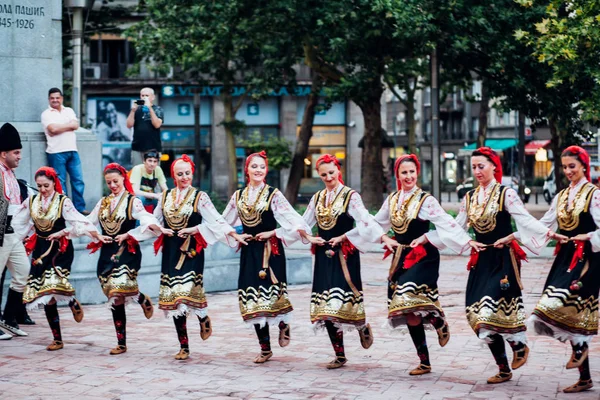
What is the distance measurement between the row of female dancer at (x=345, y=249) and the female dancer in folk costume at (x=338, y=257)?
0.01m

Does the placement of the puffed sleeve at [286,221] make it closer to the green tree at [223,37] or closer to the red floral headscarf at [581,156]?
the red floral headscarf at [581,156]

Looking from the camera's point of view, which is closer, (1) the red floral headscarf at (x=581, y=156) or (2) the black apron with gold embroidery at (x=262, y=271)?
(1) the red floral headscarf at (x=581, y=156)

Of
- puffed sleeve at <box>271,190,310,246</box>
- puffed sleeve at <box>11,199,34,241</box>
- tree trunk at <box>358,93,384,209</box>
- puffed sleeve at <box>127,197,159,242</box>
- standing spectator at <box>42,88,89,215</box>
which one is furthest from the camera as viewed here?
tree trunk at <box>358,93,384,209</box>

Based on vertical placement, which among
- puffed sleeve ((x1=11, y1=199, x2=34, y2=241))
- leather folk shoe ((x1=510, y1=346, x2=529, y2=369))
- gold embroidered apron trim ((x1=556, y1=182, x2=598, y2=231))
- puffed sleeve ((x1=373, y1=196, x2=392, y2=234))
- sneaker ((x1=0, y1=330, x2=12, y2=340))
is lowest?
sneaker ((x1=0, y1=330, x2=12, y2=340))

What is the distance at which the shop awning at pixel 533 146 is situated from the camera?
67812 mm

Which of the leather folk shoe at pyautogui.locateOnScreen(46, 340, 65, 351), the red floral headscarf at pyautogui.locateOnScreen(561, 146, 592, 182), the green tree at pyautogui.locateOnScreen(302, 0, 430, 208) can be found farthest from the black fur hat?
the green tree at pyautogui.locateOnScreen(302, 0, 430, 208)

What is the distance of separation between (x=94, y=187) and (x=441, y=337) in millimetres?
8413

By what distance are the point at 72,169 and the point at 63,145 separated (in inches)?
14.9

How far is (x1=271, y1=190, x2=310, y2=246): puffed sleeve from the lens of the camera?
33.6 feet

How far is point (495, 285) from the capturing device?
910 cm

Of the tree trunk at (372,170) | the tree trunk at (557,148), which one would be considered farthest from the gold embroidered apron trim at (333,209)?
the tree trunk at (557,148)

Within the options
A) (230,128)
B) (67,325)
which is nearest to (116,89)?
(230,128)

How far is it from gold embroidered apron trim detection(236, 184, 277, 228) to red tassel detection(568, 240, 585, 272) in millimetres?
3006

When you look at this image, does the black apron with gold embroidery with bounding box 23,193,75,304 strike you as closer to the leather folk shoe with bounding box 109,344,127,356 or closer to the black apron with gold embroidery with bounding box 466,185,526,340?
the leather folk shoe with bounding box 109,344,127,356
